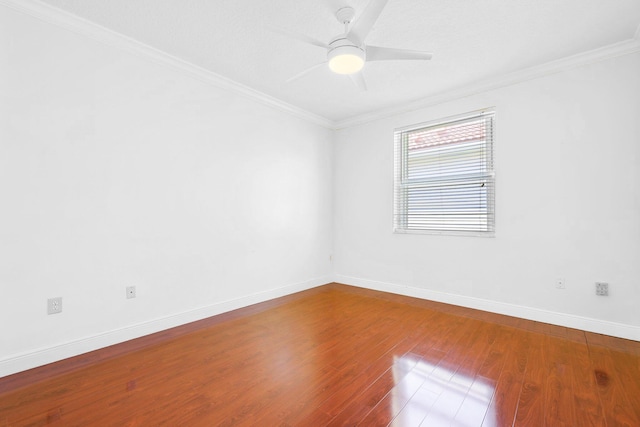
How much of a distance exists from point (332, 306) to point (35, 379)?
2.64 metres

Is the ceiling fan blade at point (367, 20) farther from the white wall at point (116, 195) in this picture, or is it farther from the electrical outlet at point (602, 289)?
the electrical outlet at point (602, 289)

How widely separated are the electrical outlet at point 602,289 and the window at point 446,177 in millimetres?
1026

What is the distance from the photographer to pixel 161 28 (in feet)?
7.99

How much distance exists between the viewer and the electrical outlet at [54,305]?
7.27ft

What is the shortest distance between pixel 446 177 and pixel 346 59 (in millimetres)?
2321

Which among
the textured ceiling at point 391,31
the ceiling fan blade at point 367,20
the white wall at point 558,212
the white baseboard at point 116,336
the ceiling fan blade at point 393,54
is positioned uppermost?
the textured ceiling at point 391,31

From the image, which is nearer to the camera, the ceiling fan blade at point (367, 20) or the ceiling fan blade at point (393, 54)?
the ceiling fan blade at point (367, 20)

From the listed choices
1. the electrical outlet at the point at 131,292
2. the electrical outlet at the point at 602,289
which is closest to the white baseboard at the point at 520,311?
the electrical outlet at the point at 602,289

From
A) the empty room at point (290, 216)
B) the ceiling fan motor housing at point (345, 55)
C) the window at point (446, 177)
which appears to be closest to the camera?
the empty room at point (290, 216)

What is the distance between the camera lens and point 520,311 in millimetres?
3158

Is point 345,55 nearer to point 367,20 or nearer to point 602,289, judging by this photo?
point 367,20

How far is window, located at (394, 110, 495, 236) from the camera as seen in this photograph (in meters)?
3.47

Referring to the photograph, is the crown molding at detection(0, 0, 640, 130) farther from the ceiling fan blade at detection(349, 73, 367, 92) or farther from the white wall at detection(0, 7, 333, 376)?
the ceiling fan blade at detection(349, 73, 367, 92)

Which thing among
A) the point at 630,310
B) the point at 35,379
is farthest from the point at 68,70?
the point at 630,310
